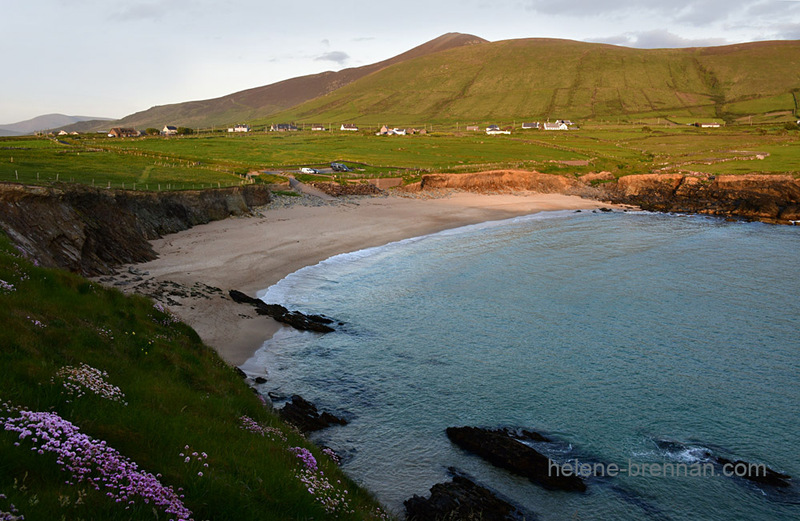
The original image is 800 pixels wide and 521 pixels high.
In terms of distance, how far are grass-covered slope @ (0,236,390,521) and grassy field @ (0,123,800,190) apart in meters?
32.5

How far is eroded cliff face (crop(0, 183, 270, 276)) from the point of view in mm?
29250

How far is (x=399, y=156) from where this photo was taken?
11850 centimetres

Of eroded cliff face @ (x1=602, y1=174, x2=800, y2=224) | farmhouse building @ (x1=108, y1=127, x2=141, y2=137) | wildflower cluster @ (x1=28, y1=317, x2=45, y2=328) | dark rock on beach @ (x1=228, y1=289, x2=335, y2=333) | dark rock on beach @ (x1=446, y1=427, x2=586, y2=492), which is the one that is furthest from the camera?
farmhouse building @ (x1=108, y1=127, x2=141, y2=137)

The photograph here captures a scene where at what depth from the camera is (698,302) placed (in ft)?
117

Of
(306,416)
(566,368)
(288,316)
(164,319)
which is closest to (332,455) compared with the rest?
(306,416)

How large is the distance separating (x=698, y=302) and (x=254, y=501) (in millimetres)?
35351

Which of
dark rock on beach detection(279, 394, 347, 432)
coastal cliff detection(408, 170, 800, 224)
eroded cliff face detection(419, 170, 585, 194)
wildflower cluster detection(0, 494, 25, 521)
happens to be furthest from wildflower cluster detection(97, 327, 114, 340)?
eroded cliff face detection(419, 170, 585, 194)

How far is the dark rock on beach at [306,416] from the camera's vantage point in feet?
62.7

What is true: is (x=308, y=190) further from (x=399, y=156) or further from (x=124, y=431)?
(x=124, y=431)

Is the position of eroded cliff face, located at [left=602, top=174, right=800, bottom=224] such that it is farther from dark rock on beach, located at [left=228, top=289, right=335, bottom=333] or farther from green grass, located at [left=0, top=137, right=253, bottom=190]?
dark rock on beach, located at [left=228, top=289, right=335, bottom=333]

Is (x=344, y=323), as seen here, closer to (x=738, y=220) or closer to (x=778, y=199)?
(x=738, y=220)

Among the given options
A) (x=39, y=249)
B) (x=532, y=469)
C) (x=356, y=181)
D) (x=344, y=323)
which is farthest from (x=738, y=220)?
(x=39, y=249)

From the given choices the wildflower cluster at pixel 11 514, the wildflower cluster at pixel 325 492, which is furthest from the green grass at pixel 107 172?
the wildflower cluster at pixel 11 514

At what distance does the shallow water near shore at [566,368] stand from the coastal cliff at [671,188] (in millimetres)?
28146
